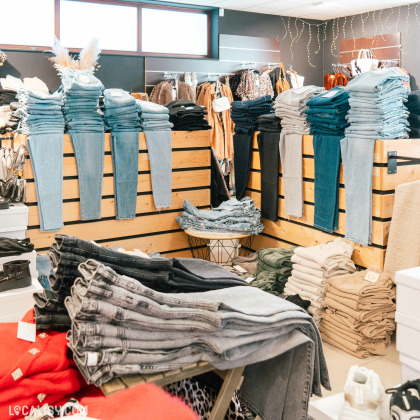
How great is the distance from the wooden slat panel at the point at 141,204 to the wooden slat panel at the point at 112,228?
2.4 inches

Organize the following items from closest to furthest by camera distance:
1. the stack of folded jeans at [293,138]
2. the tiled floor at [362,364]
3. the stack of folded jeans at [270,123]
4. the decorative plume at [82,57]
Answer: the tiled floor at [362,364]
the stack of folded jeans at [293,138]
the stack of folded jeans at [270,123]
the decorative plume at [82,57]

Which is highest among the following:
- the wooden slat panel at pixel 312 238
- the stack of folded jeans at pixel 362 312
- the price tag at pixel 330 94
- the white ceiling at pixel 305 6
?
the white ceiling at pixel 305 6

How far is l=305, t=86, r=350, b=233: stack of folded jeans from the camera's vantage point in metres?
3.64

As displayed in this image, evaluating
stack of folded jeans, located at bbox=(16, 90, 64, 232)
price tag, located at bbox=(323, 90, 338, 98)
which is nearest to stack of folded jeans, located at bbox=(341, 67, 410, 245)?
price tag, located at bbox=(323, 90, 338, 98)

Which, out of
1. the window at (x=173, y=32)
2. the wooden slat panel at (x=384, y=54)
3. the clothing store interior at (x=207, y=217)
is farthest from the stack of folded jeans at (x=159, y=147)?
the wooden slat panel at (x=384, y=54)

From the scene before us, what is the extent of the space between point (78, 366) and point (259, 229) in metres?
3.06

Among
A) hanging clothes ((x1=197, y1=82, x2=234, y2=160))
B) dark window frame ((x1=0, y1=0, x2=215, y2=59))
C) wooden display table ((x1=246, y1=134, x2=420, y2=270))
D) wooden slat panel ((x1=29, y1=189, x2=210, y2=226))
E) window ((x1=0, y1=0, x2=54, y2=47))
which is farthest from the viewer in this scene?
hanging clothes ((x1=197, y1=82, x2=234, y2=160))

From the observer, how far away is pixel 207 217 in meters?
4.20

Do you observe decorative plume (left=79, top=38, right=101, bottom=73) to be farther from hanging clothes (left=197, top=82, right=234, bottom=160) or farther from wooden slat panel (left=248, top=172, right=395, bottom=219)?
wooden slat panel (left=248, top=172, right=395, bottom=219)

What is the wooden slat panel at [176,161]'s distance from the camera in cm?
396

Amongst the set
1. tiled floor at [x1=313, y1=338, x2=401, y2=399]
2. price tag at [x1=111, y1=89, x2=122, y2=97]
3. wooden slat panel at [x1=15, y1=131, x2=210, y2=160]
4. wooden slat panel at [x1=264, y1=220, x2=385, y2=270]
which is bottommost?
tiled floor at [x1=313, y1=338, x2=401, y2=399]

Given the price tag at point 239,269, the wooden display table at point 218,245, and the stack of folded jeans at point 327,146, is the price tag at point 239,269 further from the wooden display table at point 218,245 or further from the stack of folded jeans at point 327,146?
the stack of folded jeans at point 327,146

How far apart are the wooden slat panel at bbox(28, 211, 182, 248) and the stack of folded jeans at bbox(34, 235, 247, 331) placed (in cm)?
239

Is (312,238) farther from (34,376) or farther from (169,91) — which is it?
(169,91)
